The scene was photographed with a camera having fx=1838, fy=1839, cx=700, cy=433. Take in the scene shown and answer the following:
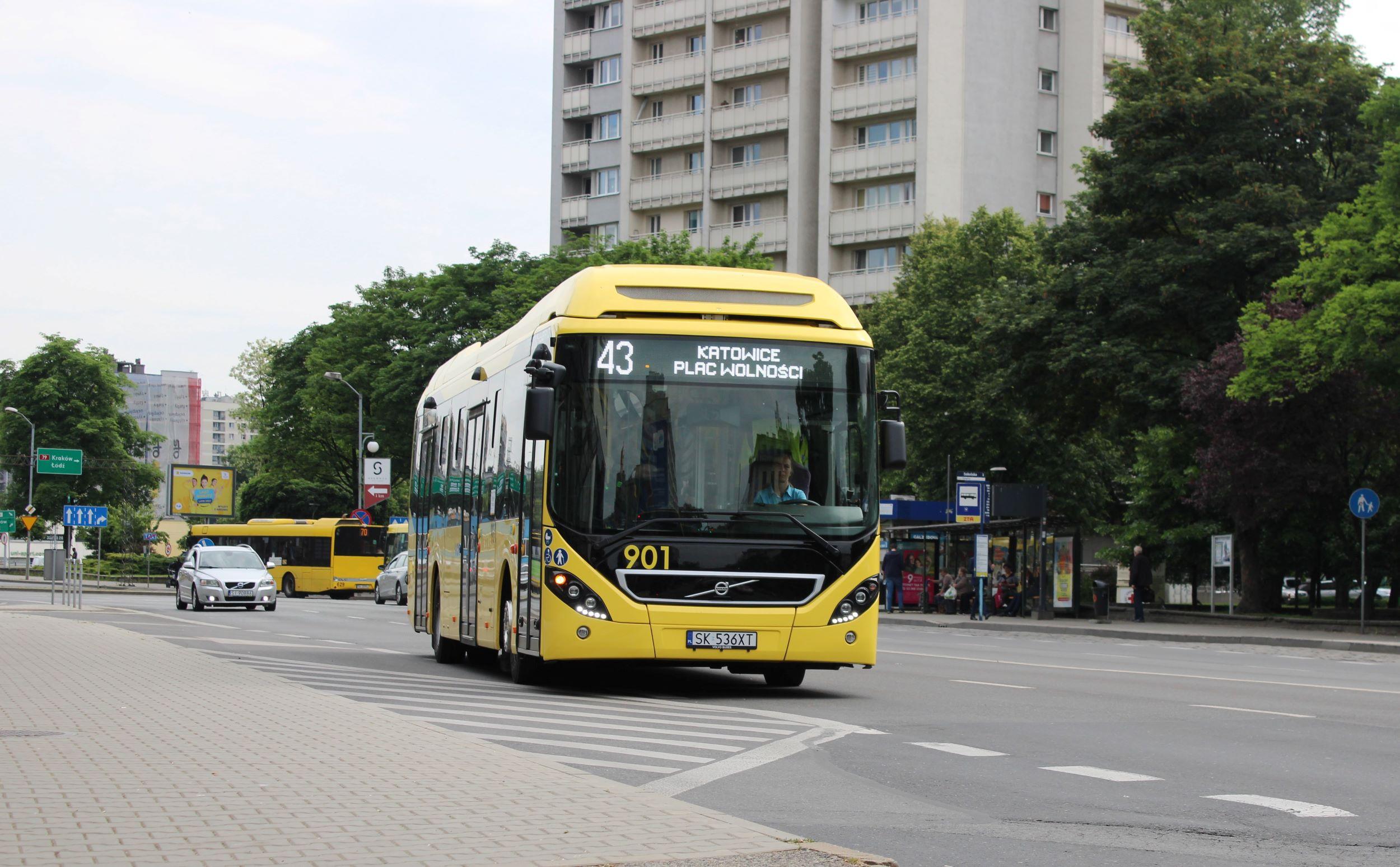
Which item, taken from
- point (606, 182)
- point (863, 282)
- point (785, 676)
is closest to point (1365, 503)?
point (785, 676)

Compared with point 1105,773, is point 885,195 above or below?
above

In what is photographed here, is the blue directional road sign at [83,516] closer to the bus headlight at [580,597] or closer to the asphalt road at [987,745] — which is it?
the asphalt road at [987,745]

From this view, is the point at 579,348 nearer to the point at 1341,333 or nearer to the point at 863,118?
the point at 1341,333

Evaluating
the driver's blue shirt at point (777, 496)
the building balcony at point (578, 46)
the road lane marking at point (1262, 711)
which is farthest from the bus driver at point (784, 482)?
the building balcony at point (578, 46)

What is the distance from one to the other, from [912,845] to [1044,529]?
36.3 metres

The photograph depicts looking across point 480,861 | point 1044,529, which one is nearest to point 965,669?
point 480,861

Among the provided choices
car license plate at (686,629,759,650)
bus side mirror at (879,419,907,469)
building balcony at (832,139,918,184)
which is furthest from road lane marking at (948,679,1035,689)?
building balcony at (832,139,918,184)

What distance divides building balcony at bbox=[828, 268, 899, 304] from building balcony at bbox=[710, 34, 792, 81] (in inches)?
422

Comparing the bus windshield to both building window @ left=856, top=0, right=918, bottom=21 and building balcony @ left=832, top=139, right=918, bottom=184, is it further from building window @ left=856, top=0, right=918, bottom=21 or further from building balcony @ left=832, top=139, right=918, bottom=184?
building window @ left=856, top=0, right=918, bottom=21

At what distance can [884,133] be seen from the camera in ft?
A: 274

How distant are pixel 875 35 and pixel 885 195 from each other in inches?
288

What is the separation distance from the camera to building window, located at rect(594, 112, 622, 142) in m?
94.3

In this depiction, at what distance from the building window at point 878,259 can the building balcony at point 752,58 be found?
10.0 metres

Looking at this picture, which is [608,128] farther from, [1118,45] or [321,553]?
[321,553]
